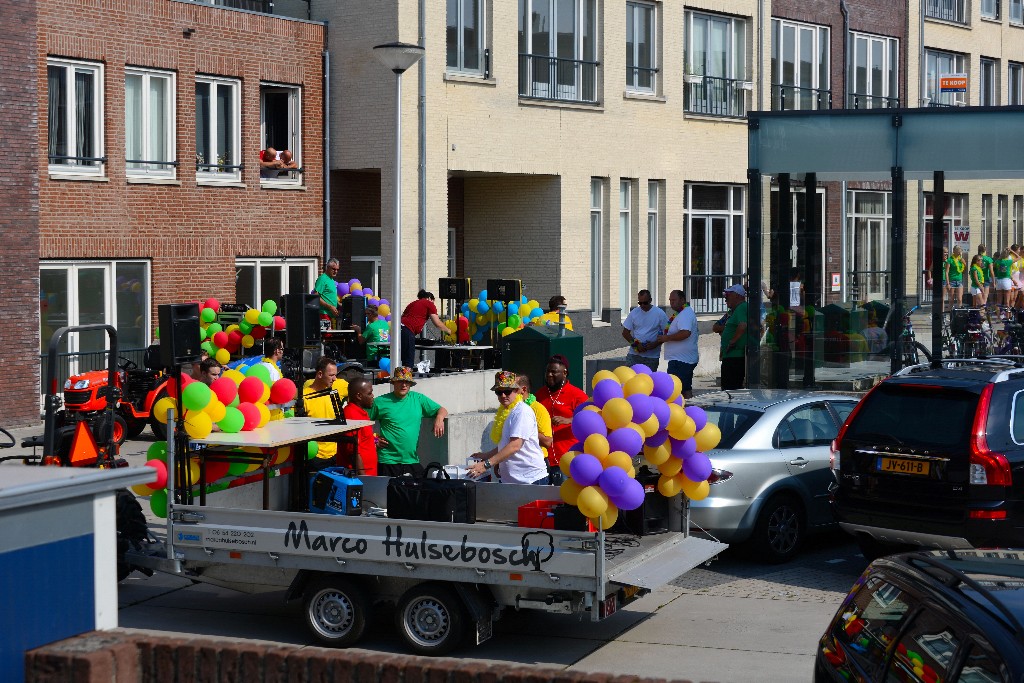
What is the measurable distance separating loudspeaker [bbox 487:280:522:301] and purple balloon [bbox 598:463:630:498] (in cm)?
1534

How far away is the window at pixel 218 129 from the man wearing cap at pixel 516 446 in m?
15.1

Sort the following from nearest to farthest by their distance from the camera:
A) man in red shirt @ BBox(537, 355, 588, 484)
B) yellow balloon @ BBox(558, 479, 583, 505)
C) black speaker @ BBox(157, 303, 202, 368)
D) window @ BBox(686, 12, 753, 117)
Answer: yellow balloon @ BBox(558, 479, 583, 505), black speaker @ BBox(157, 303, 202, 368), man in red shirt @ BBox(537, 355, 588, 484), window @ BBox(686, 12, 753, 117)

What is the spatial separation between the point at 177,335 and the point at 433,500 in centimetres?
269

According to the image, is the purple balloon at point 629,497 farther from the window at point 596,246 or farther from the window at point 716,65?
the window at point 716,65

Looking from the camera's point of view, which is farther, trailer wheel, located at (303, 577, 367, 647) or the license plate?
the license plate

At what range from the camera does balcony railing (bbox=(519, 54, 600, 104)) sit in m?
29.9

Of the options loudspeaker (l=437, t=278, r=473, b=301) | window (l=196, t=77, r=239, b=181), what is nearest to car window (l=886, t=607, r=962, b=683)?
loudspeaker (l=437, t=278, r=473, b=301)

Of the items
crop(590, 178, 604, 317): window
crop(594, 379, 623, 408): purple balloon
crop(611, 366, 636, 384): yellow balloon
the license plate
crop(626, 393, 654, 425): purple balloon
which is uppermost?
crop(590, 178, 604, 317): window

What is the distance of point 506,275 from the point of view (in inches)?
1212

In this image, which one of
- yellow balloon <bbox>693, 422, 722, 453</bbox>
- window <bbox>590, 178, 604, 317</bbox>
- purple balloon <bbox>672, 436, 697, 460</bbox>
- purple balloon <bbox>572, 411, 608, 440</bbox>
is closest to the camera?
purple balloon <bbox>572, 411, 608, 440</bbox>

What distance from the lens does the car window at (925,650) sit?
17.0 ft

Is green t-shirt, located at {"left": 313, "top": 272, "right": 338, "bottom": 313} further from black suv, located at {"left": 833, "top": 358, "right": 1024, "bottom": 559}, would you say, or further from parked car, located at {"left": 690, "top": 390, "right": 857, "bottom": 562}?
black suv, located at {"left": 833, "top": 358, "right": 1024, "bottom": 559}

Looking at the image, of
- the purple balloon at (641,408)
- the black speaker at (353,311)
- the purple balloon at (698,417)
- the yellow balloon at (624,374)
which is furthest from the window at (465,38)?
the purple balloon at (641,408)

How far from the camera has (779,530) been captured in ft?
41.6
